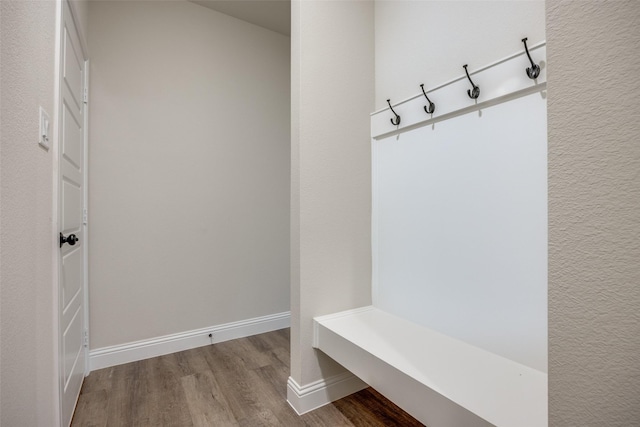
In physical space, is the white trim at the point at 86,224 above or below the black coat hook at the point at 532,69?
below

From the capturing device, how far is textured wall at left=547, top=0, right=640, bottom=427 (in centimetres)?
47

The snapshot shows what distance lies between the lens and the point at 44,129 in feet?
3.53

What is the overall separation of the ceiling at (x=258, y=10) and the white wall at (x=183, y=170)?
0.07 meters

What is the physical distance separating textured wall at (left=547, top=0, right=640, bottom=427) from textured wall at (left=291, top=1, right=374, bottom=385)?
114 cm

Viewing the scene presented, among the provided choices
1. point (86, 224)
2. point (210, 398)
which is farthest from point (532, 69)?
point (86, 224)

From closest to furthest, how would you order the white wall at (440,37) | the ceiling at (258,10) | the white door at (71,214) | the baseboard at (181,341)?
1. the white wall at (440,37)
2. the white door at (71,214)
3. the baseboard at (181,341)
4. the ceiling at (258,10)

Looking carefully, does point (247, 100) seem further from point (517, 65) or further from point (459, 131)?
point (517, 65)

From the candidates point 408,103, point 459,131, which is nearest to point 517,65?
point 459,131

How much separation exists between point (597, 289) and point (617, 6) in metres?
0.45

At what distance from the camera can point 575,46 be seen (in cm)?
53

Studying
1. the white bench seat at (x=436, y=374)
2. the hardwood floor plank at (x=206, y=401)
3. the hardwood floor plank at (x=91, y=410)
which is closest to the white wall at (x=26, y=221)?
the hardwood floor plank at (x=91, y=410)

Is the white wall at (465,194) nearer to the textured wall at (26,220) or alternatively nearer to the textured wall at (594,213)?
the textured wall at (594,213)

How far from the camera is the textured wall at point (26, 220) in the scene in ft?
2.55

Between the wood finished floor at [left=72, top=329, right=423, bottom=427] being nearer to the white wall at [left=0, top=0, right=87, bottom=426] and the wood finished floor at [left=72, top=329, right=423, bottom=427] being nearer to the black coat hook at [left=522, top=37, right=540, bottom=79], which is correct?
the white wall at [left=0, top=0, right=87, bottom=426]
